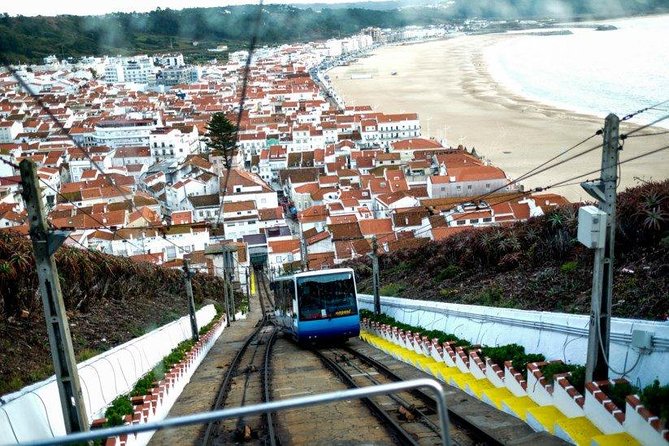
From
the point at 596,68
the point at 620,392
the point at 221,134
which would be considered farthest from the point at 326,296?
the point at 596,68

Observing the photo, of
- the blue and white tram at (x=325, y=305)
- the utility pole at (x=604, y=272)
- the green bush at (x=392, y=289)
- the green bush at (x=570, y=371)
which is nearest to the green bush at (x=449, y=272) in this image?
the green bush at (x=392, y=289)

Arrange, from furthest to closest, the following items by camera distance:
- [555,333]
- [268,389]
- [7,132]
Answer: [7,132]
[268,389]
[555,333]

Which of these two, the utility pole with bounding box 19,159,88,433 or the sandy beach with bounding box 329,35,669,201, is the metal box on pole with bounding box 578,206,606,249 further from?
the sandy beach with bounding box 329,35,669,201

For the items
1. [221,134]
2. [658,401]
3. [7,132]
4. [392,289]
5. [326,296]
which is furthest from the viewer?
[7,132]

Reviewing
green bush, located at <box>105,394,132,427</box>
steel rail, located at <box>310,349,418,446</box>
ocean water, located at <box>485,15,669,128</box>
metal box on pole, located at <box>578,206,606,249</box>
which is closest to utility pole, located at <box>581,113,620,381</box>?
metal box on pole, located at <box>578,206,606,249</box>

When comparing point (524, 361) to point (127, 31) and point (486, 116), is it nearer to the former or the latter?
point (127, 31)

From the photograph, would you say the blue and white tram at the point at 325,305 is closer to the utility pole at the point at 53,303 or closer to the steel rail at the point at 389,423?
the steel rail at the point at 389,423

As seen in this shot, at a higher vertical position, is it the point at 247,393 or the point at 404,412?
the point at 404,412

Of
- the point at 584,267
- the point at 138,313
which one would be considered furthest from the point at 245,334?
the point at 584,267
